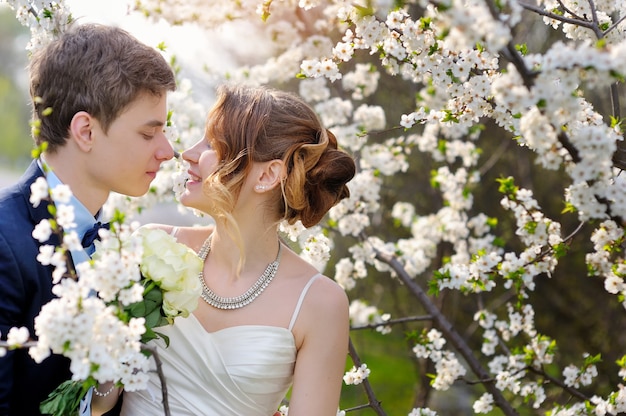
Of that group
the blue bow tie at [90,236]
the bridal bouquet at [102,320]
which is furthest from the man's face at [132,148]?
the bridal bouquet at [102,320]

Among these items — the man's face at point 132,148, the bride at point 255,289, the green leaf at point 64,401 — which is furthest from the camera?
the bride at point 255,289

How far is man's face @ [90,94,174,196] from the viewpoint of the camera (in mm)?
2137

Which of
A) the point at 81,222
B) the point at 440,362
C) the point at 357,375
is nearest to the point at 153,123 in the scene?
the point at 81,222

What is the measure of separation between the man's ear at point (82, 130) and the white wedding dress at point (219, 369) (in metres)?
0.66

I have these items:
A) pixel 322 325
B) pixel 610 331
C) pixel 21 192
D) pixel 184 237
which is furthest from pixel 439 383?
pixel 610 331

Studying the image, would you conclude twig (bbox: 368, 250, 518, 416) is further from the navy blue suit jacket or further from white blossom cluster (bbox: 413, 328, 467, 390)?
the navy blue suit jacket

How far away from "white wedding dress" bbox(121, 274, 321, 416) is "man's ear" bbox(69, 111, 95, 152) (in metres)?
0.66

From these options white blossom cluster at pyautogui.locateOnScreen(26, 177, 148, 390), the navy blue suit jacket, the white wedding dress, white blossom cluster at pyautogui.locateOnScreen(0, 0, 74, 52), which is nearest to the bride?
the white wedding dress

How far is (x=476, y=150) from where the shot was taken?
14.6ft

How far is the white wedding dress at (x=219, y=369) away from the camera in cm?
230

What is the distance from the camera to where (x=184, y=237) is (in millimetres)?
2584

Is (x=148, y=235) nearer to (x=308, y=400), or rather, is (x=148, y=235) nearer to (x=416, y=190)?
(x=308, y=400)

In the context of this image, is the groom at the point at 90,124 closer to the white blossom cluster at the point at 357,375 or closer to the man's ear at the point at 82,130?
the man's ear at the point at 82,130

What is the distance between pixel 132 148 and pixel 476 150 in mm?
2774
